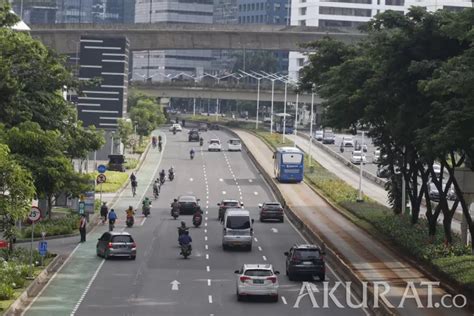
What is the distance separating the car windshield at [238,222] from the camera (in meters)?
59.6

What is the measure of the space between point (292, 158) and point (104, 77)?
2488 centimetres

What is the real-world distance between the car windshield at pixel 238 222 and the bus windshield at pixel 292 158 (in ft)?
130

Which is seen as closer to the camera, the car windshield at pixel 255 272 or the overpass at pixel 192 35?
the car windshield at pixel 255 272

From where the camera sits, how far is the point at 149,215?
78.3 metres

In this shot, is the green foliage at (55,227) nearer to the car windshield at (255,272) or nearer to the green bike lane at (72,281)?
the green bike lane at (72,281)

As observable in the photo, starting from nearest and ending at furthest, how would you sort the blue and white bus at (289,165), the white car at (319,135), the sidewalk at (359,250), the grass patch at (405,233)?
the sidewalk at (359,250) < the grass patch at (405,233) < the blue and white bus at (289,165) < the white car at (319,135)

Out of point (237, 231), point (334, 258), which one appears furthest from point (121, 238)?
point (334, 258)

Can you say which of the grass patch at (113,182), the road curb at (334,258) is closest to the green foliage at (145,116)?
the grass patch at (113,182)

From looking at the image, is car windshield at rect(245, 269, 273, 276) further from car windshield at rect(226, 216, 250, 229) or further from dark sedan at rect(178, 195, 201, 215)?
dark sedan at rect(178, 195, 201, 215)

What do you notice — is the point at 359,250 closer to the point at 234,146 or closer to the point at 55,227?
the point at 55,227

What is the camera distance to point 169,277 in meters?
48.6

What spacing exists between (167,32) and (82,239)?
82.7 metres

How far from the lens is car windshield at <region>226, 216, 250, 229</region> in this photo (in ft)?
195

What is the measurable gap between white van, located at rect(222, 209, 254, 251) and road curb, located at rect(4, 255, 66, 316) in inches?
329
